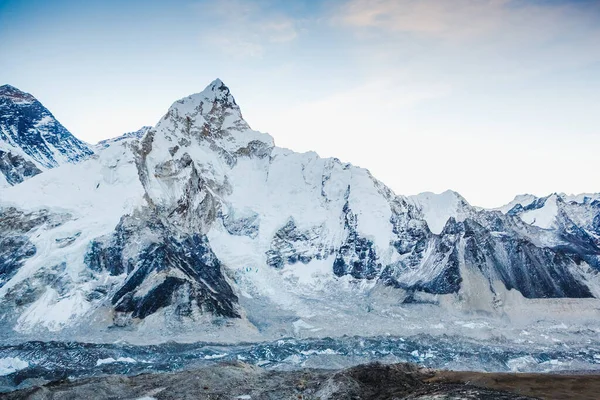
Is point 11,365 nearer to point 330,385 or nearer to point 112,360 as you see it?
point 112,360

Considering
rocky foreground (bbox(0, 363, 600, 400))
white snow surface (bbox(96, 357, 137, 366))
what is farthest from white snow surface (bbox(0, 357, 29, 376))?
rocky foreground (bbox(0, 363, 600, 400))

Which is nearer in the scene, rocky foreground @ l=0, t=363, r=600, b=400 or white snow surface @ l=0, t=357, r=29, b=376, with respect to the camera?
rocky foreground @ l=0, t=363, r=600, b=400

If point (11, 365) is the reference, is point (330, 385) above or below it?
above

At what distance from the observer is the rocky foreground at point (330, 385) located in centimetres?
4689

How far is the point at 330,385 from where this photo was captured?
5788 cm

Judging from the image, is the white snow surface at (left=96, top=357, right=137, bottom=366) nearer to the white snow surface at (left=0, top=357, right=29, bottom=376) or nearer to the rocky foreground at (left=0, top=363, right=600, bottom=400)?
the white snow surface at (left=0, top=357, right=29, bottom=376)

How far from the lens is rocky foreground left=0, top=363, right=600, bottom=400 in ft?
154

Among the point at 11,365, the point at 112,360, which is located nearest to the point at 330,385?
the point at 112,360

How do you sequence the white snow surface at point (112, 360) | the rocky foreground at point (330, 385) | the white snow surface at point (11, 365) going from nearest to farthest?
1. the rocky foreground at point (330, 385)
2. the white snow surface at point (11, 365)
3. the white snow surface at point (112, 360)

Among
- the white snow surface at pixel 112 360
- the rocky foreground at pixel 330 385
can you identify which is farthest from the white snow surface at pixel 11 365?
the rocky foreground at pixel 330 385

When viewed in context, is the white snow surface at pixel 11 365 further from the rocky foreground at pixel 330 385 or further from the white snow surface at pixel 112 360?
the rocky foreground at pixel 330 385

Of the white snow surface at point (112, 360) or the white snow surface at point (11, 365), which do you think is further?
the white snow surface at point (112, 360)

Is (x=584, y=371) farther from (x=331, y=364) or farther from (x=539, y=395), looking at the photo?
(x=539, y=395)

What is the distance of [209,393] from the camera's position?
62.2 m
